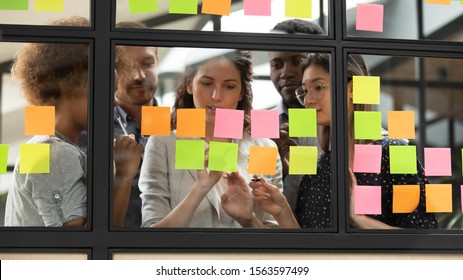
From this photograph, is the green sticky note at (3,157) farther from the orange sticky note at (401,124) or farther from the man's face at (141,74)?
the orange sticky note at (401,124)

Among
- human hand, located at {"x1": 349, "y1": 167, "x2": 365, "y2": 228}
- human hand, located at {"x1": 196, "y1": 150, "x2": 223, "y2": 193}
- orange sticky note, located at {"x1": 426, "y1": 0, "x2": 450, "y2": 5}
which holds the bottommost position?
human hand, located at {"x1": 349, "y1": 167, "x2": 365, "y2": 228}

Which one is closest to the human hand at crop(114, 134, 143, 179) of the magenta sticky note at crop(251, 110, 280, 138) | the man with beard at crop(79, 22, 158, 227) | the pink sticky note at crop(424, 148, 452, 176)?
the man with beard at crop(79, 22, 158, 227)

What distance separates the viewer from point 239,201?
3.61 metres

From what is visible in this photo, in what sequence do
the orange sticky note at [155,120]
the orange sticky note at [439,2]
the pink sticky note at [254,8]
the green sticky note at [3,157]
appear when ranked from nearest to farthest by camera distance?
the green sticky note at [3,157]
the orange sticky note at [155,120]
the pink sticky note at [254,8]
the orange sticky note at [439,2]

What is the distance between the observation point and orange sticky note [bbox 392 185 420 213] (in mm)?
3691

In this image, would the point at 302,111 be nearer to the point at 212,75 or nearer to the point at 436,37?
the point at 212,75

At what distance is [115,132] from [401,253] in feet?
4.24

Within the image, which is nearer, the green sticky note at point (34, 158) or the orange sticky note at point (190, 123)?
the green sticky note at point (34, 158)

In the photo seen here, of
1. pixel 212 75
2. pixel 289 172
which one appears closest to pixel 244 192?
pixel 289 172

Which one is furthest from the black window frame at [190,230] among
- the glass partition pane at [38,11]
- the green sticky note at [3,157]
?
the green sticky note at [3,157]

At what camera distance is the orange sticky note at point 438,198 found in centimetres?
371

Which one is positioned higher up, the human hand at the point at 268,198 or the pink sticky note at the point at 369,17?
the pink sticky note at the point at 369,17

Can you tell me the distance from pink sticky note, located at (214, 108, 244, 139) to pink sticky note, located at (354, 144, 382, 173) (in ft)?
1.67

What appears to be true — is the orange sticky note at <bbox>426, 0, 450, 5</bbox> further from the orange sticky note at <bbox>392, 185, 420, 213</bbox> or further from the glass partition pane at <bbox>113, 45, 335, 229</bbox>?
the orange sticky note at <bbox>392, 185, 420, 213</bbox>
